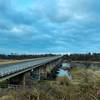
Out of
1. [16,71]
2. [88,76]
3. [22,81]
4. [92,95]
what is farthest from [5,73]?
[92,95]

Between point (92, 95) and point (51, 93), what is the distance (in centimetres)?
243

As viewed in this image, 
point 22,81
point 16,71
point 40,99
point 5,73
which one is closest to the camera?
point 40,99

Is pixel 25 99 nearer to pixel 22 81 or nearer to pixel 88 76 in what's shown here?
pixel 88 76

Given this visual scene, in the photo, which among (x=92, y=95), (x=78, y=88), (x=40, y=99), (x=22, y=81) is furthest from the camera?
(x=22, y=81)

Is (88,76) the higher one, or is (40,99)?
(88,76)

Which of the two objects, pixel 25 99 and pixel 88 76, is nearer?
pixel 25 99

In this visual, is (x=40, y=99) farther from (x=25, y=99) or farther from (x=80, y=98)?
(x=80, y=98)

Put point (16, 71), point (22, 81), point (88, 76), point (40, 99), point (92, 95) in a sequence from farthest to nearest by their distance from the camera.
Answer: point (22, 81) < point (16, 71) < point (88, 76) < point (40, 99) < point (92, 95)

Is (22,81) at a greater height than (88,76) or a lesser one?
lesser

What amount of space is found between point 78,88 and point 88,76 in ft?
3.59

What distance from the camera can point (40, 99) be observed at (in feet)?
36.6

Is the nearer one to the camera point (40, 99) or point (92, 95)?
point (92, 95)

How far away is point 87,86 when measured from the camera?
11.4 meters

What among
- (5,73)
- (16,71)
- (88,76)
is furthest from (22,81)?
(88,76)
